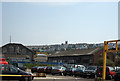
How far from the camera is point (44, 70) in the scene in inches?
1590

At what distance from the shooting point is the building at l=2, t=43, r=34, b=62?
80306 millimetres

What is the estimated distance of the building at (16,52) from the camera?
3162 inches

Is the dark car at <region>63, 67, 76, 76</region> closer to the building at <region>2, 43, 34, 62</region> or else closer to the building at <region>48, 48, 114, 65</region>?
the building at <region>48, 48, 114, 65</region>

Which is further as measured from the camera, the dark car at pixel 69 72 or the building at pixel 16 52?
the building at pixel 16 52

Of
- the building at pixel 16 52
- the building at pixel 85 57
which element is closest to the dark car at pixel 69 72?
the building at pixel 85 57

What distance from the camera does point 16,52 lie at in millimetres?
81250

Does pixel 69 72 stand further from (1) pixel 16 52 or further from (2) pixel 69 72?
(1) pixel 16 52

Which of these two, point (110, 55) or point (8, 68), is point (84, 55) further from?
point (8, 68)

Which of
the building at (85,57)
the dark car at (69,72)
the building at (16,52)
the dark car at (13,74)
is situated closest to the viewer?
the dark car at (13,74)

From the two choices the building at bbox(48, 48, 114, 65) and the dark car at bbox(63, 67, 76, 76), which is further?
the building at bbox(48, 48, 114, 65)

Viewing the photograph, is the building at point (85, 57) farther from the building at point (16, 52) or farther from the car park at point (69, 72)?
the car park at point (69, 72)

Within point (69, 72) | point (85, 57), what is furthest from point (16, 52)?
point (69, 72)

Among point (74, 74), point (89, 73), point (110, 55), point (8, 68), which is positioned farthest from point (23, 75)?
point (110, 55)

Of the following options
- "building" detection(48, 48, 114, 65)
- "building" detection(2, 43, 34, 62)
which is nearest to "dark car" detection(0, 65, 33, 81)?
"building" detection(48, 48, 114, 65)
